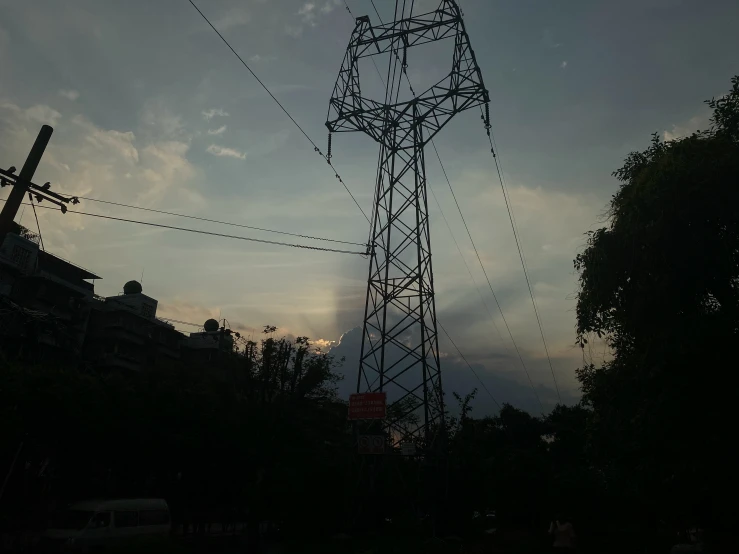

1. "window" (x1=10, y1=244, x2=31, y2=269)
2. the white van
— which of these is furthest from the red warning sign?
"window" (x1=10, y1=244, x2=31, y2=269)

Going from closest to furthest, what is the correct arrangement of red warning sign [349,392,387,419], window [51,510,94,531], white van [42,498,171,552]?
1. white van [42,498,171,552]
2. window [51,510,94,531]
3. red warning sign [349,392,387,419]

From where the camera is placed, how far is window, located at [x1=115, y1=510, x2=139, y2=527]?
741 inches

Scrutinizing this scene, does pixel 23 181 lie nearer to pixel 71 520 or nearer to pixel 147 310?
pixel 71 520

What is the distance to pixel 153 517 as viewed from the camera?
67.5 feet

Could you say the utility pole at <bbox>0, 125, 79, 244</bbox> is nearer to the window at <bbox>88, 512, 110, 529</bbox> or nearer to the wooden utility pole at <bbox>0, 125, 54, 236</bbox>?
the wooden utility pole at <bbox>0, 125, 54, 236</bbox>

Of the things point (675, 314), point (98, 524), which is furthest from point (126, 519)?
point (675, 314)

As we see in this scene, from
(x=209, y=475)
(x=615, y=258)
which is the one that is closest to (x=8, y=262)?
(x=209, y=475)

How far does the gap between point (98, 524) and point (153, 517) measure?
110 inches

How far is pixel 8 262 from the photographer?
4609cm

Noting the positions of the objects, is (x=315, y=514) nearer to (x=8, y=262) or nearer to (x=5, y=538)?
(x=5, y=538)

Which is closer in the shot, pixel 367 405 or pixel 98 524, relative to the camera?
pixel 98 524

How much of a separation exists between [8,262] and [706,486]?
51.0m

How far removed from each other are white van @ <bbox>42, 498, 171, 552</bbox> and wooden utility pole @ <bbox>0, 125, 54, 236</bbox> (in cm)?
1013

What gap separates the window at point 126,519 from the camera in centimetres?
1883
